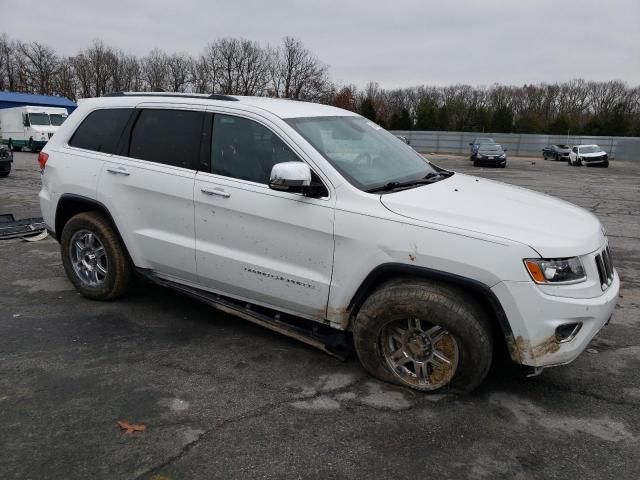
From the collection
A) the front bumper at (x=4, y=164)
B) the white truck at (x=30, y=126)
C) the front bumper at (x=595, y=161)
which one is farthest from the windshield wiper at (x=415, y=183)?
the front bumper at (x=595, y=161)

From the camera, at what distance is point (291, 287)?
372 centimetres

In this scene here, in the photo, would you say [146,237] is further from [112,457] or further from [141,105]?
[112,457]

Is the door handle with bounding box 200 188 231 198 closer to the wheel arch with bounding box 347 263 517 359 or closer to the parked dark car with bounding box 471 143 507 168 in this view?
the wheel arch with bounding box 347 263 517 359

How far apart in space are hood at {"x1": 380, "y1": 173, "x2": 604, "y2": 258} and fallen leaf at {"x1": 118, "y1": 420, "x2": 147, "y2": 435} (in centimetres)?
194

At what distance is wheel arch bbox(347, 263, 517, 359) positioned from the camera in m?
3.11

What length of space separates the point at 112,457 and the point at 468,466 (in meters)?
1.83

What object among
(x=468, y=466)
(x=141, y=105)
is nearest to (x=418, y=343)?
(x=468, y=466)

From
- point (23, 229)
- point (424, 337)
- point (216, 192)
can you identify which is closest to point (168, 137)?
point (216, 192)

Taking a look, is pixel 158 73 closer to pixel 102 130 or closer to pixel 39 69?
pixel 39 69

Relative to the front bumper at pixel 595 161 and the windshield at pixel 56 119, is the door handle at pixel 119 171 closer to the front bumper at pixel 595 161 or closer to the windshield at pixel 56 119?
the windshield at pixel 56 119

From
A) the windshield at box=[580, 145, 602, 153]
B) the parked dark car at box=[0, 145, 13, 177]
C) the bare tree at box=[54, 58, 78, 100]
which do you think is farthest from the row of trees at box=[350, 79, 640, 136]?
the parked dark car at box=[0, 145, 13, 177]

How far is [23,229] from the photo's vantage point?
7.89 meters

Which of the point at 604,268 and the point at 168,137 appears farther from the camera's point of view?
the point at 168,137

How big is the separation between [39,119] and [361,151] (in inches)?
1300
